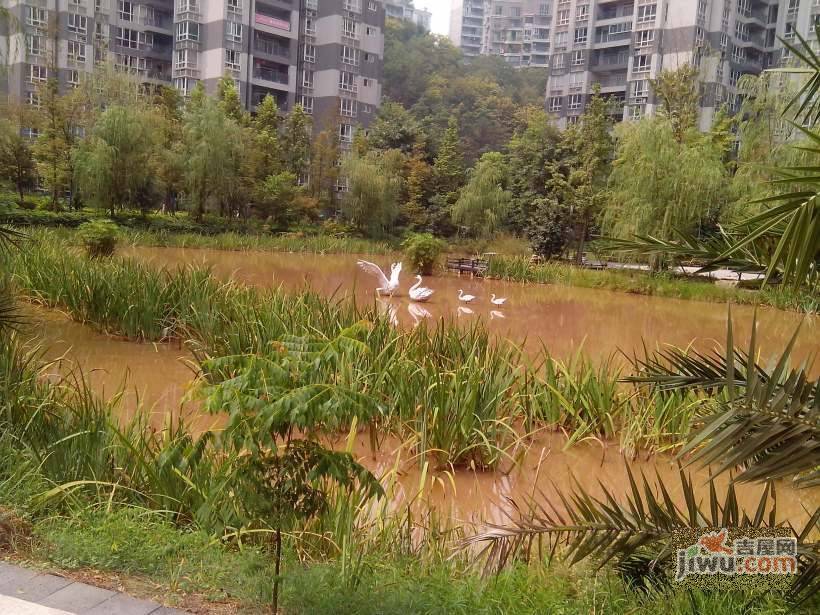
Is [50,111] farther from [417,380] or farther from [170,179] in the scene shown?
[417,380]

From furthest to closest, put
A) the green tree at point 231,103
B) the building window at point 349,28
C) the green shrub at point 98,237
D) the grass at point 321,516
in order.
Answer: the building window at point 349,28, the green tree at point 231,103, the green shrub at point 98,237, the grass at point 321,516

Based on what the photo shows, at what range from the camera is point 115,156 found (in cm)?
1920

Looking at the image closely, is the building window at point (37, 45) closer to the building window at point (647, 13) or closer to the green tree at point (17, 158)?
the green tree at point (17, 158)

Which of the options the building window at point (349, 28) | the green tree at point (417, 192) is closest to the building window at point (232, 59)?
the building window at point (349, 28)

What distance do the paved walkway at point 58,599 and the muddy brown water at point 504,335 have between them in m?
0.68

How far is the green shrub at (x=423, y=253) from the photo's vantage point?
644 inches

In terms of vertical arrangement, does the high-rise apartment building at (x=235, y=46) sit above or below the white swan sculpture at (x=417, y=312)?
above

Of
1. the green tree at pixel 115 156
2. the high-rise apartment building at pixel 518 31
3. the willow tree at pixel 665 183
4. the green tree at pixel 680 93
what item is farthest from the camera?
the high-rise apartment building at pixel 518 31

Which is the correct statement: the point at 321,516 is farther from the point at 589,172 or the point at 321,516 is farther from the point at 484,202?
the point at 484,202

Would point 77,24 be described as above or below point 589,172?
above

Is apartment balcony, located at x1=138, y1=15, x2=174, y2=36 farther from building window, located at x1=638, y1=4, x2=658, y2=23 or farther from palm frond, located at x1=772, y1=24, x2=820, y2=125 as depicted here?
palm frond, located at x1=772, y1=24, x2=820, y2=125

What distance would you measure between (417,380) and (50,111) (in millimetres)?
19671

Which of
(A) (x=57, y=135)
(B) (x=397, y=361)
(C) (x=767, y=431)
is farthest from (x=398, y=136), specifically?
(C) (x=767, y=431)

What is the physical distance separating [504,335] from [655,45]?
960 inches
